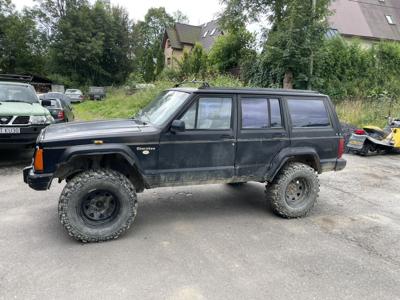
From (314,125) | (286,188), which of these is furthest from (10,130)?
(314,125)

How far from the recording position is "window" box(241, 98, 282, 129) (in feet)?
15.3

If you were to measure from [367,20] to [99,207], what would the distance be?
30187 millimetres

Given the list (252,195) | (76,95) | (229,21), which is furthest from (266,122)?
(76,95)

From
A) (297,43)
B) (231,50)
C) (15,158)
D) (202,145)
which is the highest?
(231,50)

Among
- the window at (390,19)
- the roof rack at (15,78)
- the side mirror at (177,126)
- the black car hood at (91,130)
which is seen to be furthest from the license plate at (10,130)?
the window at (390,19)

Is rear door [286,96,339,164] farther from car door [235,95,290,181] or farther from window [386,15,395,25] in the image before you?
window [386,15,395,25]

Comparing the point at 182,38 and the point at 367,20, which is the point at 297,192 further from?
the point at 182,38

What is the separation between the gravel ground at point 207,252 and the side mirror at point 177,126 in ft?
4.33

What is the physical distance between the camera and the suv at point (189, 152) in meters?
3.89

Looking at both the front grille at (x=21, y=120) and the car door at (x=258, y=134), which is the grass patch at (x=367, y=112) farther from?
the front grille at (x=21, y=120)

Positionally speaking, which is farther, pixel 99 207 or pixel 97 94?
pixel 97 94

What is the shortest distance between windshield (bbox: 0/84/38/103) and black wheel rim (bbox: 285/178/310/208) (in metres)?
6.67

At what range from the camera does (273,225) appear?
466cm

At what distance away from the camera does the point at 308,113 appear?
5074mm
